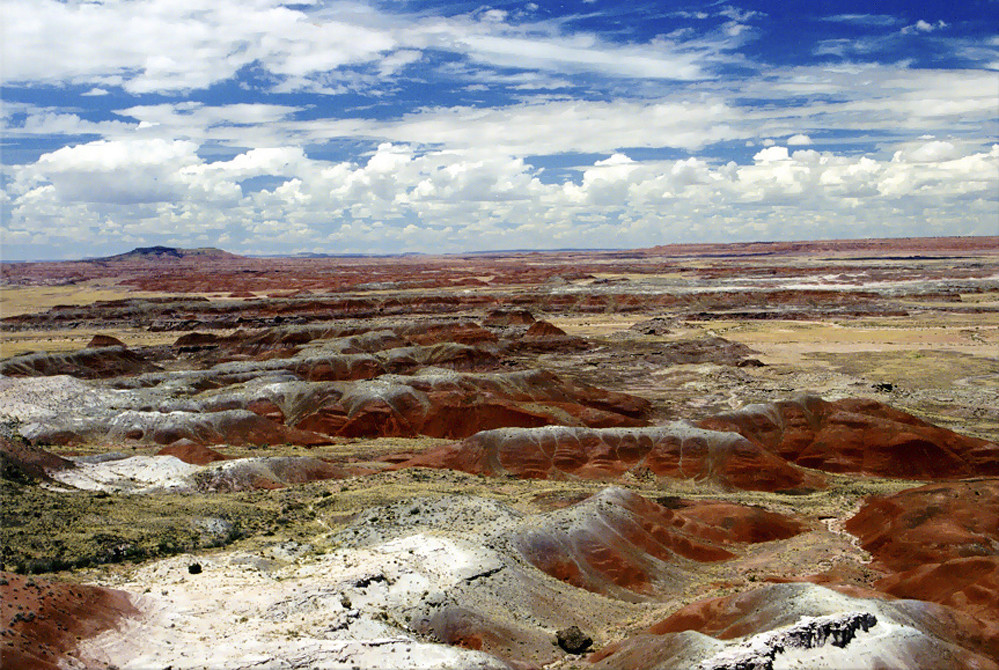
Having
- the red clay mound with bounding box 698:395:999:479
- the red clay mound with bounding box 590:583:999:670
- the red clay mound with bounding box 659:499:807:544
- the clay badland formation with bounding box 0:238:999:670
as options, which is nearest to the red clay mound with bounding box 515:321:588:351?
the clay badland formation with bounding box 0:238:999:670

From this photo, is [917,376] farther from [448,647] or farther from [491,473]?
[448,647]

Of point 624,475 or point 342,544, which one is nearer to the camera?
point 342,544

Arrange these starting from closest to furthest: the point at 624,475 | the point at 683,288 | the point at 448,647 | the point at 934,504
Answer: the point at 448,647 < the point at 934,504 < the point at 624,475 < the point at 683,288

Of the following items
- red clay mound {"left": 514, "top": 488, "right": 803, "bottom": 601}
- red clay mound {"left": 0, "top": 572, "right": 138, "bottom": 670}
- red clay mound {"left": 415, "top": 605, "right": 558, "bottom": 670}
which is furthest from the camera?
red clay mound {"left": 514, "top": 488, "right": 803, "bottom": 601}

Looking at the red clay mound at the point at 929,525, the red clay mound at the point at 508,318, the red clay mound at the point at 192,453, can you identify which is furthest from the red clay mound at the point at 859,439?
the red clay mound at the point at 508,318

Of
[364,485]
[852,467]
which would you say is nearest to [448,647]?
[364,485]

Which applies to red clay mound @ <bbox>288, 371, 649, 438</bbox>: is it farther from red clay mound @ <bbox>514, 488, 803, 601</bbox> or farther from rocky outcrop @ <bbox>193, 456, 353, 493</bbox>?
red clay mound @ <bbox>514, 488, 803, 601</bbox>
